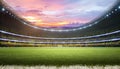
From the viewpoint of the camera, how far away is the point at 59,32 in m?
9.59

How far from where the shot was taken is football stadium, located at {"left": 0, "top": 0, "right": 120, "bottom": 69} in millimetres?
9461

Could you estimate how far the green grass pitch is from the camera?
9.59 meters

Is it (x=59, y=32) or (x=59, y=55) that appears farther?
(x=59, y=55)

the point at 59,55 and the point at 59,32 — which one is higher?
the point at 59,32

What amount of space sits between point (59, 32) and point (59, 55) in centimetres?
46

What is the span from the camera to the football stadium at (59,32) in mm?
9461

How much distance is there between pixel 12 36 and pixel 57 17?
0.83 metres

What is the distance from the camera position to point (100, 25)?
9.66m

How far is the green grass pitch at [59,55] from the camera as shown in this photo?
31.5 ft

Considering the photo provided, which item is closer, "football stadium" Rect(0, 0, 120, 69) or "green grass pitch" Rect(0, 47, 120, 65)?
"football stadium" Rect(0, 0, 120, 69)

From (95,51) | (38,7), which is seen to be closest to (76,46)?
(95,51)

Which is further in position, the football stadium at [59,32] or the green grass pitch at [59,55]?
the green grass pitch at [59,55]

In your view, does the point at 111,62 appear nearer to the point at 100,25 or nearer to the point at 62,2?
the point at 100,25

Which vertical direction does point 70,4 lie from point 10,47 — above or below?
above
